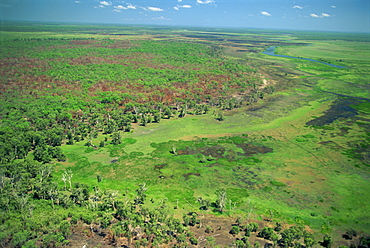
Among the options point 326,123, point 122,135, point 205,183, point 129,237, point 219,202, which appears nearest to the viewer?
point 129,237

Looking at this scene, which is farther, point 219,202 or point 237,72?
point 237,72

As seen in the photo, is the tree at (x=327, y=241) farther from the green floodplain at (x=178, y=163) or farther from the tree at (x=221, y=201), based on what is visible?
the tree at (x=221, y=201)

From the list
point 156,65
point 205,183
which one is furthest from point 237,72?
point 205,183

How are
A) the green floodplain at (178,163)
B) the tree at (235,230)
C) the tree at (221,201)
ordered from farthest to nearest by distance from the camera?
the tree at (221,201)
the tree at (235,230)
the green floodplain at (178,163)

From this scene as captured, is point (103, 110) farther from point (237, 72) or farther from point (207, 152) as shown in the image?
point (237, 72)

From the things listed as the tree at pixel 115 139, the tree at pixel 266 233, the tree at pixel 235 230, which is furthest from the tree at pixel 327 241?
the tree at pixel 115 139

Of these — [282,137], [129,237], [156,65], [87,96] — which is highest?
[156,65]

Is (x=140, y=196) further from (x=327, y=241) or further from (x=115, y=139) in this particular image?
(x=327, y=241)

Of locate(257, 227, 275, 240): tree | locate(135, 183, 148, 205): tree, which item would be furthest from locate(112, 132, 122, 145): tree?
locate(257, 227, 275, 240): tree

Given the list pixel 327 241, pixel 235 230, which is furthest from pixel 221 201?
pixel 327 241
